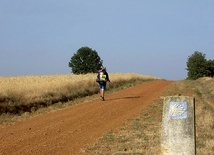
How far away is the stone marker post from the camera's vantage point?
7.38 metres

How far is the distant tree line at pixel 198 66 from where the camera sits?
10469cm

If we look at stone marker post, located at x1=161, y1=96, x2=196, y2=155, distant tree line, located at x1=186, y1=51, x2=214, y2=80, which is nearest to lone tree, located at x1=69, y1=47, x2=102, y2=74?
distant tree line, located at x1=186, y1=51, x2=214, y2=80

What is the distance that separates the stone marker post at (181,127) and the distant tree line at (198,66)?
321 feet

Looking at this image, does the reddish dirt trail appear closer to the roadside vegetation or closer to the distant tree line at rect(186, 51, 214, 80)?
the roadside vegetation

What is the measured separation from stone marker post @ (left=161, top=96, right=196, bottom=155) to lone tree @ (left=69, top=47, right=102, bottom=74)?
342 feet

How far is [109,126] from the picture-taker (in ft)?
50.8

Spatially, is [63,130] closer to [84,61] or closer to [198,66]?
[198,66]

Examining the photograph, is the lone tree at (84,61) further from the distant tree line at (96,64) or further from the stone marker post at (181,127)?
the stone marker post at (181,127)

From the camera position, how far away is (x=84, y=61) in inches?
4486

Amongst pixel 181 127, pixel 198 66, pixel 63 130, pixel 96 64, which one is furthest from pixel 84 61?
pixel 181 127

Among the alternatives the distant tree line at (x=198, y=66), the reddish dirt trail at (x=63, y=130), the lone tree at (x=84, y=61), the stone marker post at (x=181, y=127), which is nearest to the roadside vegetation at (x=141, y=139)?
the reddish dirt trail at (x=63, y=130)

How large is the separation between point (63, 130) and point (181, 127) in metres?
7.86

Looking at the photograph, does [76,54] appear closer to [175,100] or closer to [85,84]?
[85,84]

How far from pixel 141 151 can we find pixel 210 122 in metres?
6.66
